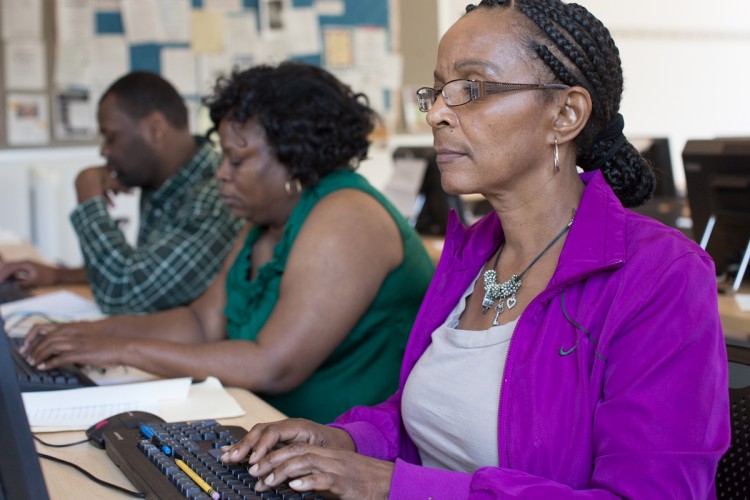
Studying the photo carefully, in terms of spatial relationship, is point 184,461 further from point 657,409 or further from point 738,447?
point 738,447

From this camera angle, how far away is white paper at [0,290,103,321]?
2.15 m

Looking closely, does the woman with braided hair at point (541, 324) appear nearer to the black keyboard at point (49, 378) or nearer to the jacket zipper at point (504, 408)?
the jacket zipper at point (504, 408)

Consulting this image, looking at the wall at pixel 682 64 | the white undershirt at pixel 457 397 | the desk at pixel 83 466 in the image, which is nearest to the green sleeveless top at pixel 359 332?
the desk at pixel 83 466

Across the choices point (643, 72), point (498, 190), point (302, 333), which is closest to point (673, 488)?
point (498, 190)

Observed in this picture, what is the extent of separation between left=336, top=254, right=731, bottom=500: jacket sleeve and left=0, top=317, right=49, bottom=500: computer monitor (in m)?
0.40

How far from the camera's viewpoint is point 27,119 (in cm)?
405

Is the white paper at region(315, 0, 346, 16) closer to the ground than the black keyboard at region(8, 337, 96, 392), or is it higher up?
higher up

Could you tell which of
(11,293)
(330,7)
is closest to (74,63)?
(330,7)

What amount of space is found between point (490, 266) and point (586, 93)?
31 cm

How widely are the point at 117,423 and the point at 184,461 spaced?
25 cm

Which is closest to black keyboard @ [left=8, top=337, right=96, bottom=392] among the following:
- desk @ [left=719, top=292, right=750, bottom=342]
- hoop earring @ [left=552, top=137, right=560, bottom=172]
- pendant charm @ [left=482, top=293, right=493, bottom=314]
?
pendant charm @ [left=482, top=293, right=493, bottom=314]

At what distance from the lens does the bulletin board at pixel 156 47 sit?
4.02 m

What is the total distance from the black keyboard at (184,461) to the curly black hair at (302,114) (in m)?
0.76

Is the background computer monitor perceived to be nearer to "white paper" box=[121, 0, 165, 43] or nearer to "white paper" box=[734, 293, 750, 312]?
"white paper" box=[734, 293, 750, 312]
